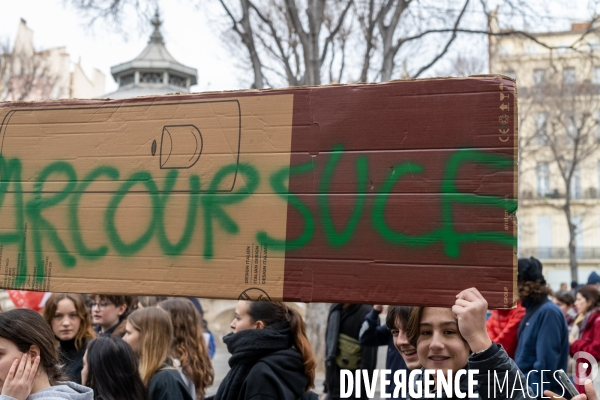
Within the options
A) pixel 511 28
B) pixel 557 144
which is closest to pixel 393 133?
pixel 511 28

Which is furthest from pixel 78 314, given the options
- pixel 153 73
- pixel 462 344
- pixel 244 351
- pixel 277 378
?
pixel 153 73

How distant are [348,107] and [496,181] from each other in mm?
674

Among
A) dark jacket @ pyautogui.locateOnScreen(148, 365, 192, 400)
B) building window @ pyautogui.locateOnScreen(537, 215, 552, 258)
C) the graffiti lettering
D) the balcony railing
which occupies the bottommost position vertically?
dark jacket @ pyautogui.locateOnScreen(148, 365, 192, 400)

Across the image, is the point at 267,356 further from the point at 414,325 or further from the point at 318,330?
the point at 318,330

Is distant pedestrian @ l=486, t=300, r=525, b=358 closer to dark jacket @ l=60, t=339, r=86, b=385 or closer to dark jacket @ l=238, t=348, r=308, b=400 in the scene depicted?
dark jacket @ l=238, t=348, r=308, b=400

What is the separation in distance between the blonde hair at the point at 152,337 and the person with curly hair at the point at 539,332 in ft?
9.45

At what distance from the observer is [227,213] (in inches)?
112

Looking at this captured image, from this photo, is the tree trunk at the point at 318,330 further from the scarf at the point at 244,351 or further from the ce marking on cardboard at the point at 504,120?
the ce marking on cardboard at the point at 504,120

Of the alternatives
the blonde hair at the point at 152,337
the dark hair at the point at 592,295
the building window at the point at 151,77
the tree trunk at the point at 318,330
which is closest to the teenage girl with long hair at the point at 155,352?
the blonde hair at the point at 152,337

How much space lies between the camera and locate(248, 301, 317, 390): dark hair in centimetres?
390

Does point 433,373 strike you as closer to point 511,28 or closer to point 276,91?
point 276,91

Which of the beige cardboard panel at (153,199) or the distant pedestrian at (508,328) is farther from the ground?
the beige cardboard panel at (153,199)

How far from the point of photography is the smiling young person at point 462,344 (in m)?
2.38

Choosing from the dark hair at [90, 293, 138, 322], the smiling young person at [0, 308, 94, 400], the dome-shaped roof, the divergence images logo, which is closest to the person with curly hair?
the divergence images logo
